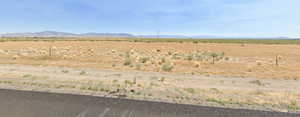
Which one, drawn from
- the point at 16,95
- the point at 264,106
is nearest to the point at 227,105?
the point at 264,106

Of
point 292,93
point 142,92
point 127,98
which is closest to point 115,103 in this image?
point 127,98

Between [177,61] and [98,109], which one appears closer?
[98,109]

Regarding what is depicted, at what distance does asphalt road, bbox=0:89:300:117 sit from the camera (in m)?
4.76

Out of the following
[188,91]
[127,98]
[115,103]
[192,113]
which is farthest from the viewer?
[188,91]

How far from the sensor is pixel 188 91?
738 centimetres

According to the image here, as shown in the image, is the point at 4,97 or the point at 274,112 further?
the point at 4,97

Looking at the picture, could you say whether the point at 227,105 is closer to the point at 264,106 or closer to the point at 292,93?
the point at 264,106

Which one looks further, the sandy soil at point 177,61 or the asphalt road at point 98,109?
the sandy soil at point 177,61

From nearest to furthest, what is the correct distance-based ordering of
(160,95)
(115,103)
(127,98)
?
(115,103) → (127,98) → (160,95)

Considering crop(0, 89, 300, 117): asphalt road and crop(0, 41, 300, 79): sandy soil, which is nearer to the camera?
crop(0, 89, 300, 117): asphalt road

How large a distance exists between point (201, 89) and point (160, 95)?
2017mm

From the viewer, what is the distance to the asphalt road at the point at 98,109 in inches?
187

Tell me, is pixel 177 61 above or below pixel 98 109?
above

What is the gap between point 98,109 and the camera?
5.04m
